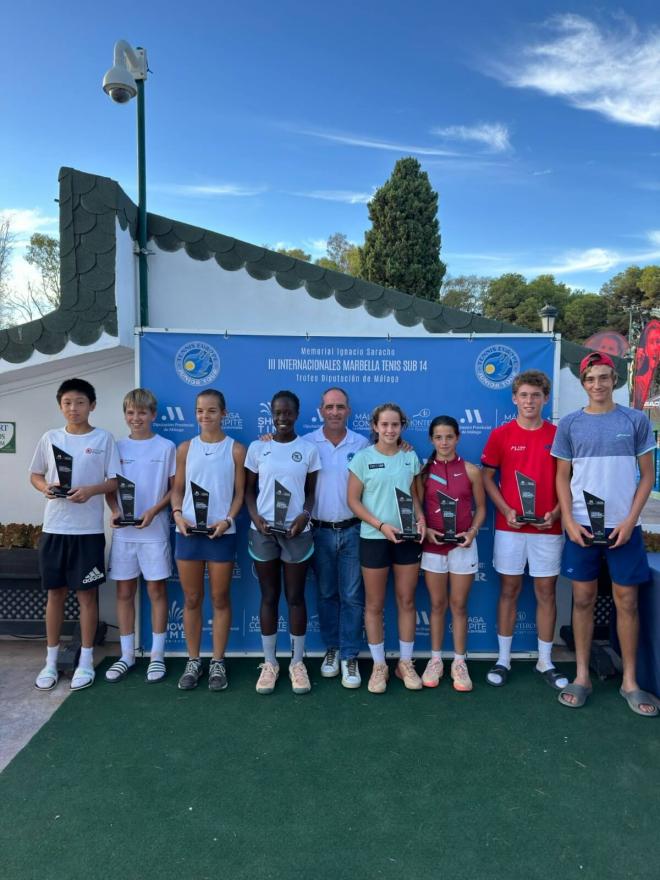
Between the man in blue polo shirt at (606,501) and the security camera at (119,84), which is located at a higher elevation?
the security camera at (119,84)

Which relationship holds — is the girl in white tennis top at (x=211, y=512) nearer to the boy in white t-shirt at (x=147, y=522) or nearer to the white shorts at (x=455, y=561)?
the boy in white t-shirt at (x=147, y=522)

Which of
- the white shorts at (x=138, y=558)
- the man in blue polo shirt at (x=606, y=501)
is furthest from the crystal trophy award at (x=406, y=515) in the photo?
the white shorts at (x=138, y=558)

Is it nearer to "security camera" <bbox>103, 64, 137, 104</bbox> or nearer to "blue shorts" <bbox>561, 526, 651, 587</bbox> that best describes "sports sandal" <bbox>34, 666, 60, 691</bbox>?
"blue shorts" <bbox>561, 526, 651, 587</bbox>

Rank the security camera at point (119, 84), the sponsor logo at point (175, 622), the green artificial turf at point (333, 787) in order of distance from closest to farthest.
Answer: the green artificial turf at point (333, 787)
the security camera at point (119, 84)
the sponsor logo at point (175, 622)

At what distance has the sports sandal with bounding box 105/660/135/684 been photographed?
3326 mm

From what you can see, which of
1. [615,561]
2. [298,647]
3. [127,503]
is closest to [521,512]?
[615,561]

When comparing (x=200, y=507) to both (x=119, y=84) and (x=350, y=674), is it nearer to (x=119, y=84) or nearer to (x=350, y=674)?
(x=350, y=674)

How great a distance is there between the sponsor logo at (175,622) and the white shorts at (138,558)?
39 centimetres

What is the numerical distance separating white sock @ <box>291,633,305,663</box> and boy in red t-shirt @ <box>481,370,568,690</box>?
1.13 metres

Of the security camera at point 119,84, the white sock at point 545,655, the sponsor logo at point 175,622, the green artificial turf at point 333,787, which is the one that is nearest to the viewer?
the green artificial turf at point 333,787

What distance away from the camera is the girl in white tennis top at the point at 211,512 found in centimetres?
320

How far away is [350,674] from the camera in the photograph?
327cm

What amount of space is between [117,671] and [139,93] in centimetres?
404

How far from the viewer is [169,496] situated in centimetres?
332
